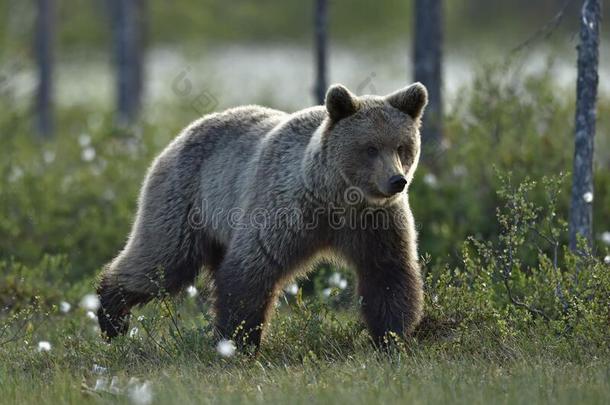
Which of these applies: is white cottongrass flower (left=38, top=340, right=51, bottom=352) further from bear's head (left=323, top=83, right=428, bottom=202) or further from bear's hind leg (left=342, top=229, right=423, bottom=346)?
bear's head (left=323, top=83, right=428, bottom=202)

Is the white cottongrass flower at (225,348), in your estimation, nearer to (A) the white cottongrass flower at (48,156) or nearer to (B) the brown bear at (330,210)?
(B) the brown bear at (330,210)

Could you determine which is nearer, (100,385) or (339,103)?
(100,385)

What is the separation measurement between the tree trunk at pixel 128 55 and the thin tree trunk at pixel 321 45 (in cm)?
668

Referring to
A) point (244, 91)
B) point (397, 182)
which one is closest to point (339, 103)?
point (397, 182)

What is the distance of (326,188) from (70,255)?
4938 millimetres

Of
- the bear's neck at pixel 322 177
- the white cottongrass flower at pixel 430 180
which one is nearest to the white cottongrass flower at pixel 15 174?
the white cottongrass flower at pixel 430 180

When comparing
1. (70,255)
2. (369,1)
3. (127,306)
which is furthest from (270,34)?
(127,306)

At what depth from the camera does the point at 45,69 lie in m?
19.7

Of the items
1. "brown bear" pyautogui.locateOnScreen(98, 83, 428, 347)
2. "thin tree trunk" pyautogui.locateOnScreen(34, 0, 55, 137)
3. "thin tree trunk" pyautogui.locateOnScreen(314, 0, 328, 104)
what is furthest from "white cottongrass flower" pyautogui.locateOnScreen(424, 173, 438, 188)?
"thin tree trunk" pyautogui.locateOnScreen(34, 0, 55, 137)

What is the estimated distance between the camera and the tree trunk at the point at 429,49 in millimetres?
10102

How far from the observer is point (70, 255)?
33.3 ft

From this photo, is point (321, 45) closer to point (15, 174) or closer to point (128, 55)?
point (15, 174)

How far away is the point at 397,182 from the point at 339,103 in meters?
0.64

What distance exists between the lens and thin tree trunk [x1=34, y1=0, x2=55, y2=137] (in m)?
19.3
